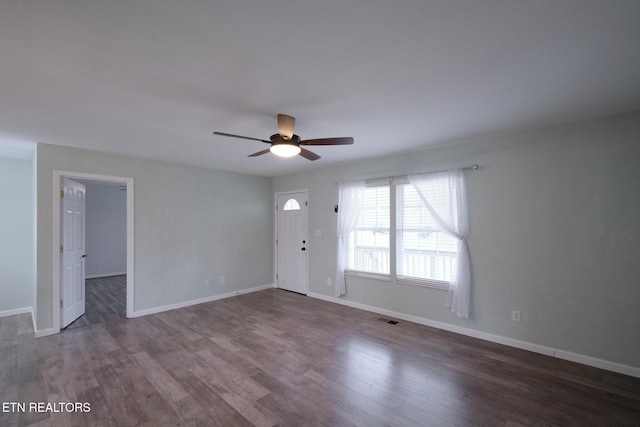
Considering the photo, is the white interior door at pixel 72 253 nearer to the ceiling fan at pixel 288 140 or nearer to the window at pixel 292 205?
the ceiling fan at pixel 288 140

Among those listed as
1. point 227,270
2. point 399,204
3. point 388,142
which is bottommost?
point 227,270

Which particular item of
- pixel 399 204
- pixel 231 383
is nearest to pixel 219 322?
pixel 231 383

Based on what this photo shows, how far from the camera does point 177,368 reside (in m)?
2.79

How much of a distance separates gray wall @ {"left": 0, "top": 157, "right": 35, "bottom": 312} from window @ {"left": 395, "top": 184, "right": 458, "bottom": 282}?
5.94m

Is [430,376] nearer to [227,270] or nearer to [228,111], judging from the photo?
[228,111]

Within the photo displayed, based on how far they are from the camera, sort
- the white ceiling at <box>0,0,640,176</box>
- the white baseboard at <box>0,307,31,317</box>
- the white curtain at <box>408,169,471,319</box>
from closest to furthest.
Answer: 1. the white ceiling at <box>0,0,640,176</box>
2. the white curtain at <box>408,169,471,319</box>
3. the white baseboard at <box>0,307,31,317</box>

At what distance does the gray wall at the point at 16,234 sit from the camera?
436 centimetres

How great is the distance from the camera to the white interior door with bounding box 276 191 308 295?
18.7ft

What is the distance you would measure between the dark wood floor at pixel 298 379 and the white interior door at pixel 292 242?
188cm

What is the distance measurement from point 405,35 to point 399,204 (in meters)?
2.91

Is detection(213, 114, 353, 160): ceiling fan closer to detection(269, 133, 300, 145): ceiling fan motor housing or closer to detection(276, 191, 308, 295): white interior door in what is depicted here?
detection(269, 133, 300, 145): ceiling fan motor housing

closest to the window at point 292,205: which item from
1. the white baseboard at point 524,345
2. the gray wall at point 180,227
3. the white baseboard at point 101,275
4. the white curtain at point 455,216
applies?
the gray wall at point 180,227

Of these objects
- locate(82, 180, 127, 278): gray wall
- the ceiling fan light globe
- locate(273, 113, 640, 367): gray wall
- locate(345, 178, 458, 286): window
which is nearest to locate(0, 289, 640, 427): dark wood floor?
locate(273, 113, 640, 367): gray wall

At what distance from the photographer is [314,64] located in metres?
1.86
